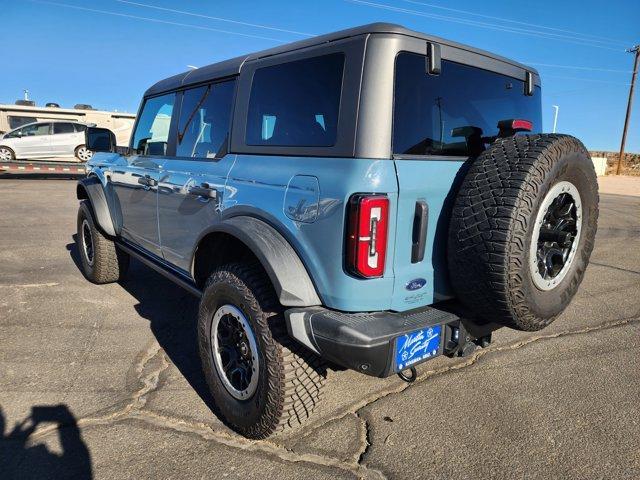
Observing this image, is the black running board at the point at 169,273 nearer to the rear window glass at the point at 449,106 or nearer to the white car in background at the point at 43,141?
the rear window glass at the point at 449,106

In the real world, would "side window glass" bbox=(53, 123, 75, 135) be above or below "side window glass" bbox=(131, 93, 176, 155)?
above

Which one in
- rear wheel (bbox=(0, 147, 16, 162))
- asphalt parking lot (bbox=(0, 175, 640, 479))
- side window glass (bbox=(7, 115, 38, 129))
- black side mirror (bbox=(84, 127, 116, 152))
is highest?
side window glass (bbox=(7, 115, 38, 129))

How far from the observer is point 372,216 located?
6.29ft

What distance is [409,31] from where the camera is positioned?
2076 mm

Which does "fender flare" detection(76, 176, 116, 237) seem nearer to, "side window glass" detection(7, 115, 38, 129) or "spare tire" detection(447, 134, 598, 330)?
"spare tire" detection(447, 134, 598, 330)

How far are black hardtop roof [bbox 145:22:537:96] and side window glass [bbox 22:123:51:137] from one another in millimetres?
16420

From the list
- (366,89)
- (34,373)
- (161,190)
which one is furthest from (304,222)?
(34,373)

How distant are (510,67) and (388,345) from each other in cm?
189

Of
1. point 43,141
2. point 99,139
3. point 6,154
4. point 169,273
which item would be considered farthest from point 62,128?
A: point 169,273

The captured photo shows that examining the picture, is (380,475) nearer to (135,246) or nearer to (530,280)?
(530,280)

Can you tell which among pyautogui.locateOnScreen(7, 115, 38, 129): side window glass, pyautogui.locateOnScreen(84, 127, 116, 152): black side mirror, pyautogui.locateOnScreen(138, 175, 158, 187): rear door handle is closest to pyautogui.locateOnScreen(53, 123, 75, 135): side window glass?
pyautogui.locateOnScreen(7, 115, 38, 129): side window glass

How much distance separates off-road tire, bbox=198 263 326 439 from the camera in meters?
2.19

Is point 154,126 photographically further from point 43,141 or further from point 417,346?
point 43,141

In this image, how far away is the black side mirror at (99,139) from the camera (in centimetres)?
454
